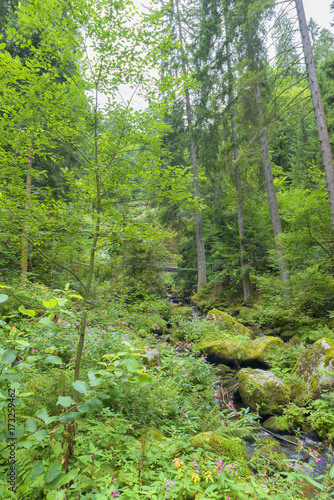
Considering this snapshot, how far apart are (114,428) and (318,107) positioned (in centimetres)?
898

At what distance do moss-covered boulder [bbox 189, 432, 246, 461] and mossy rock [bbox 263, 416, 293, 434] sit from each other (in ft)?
6.33

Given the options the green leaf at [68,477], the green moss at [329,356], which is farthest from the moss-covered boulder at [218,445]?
the green moss at [329,356]

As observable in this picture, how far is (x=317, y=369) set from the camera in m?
4.68

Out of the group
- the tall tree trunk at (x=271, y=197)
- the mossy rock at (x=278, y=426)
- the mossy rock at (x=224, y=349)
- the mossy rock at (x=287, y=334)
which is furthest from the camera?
the tall tree trunk at (x=271, y=197)

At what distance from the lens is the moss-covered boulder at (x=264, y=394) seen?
4.51 m

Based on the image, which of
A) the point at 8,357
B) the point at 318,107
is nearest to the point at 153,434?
the point at 8,357

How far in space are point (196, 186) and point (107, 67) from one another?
43.1 feet

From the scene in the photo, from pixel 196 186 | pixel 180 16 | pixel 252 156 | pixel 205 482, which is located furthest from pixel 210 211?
pixel 205 482

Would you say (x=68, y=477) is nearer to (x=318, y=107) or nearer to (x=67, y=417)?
(x=67, y=417)

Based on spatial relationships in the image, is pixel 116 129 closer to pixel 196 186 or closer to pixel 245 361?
pixel 245 361

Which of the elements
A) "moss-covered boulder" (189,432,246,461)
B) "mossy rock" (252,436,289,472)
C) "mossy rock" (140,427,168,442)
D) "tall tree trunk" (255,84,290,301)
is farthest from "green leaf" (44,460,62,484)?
"tall tree trunk" (255,84,290,301)

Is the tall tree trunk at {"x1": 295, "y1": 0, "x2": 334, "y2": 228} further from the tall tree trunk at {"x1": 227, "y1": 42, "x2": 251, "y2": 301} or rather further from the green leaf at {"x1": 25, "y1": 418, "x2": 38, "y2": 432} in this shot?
the green leaf at {"x1": 25, "y1": 418, "x2": 38, "y2": 432}

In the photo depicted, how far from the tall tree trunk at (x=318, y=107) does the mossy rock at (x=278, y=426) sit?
531 centimetres

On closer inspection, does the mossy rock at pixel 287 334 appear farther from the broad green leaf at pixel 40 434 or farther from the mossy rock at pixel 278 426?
the broad green leaf at pixel 40 434
